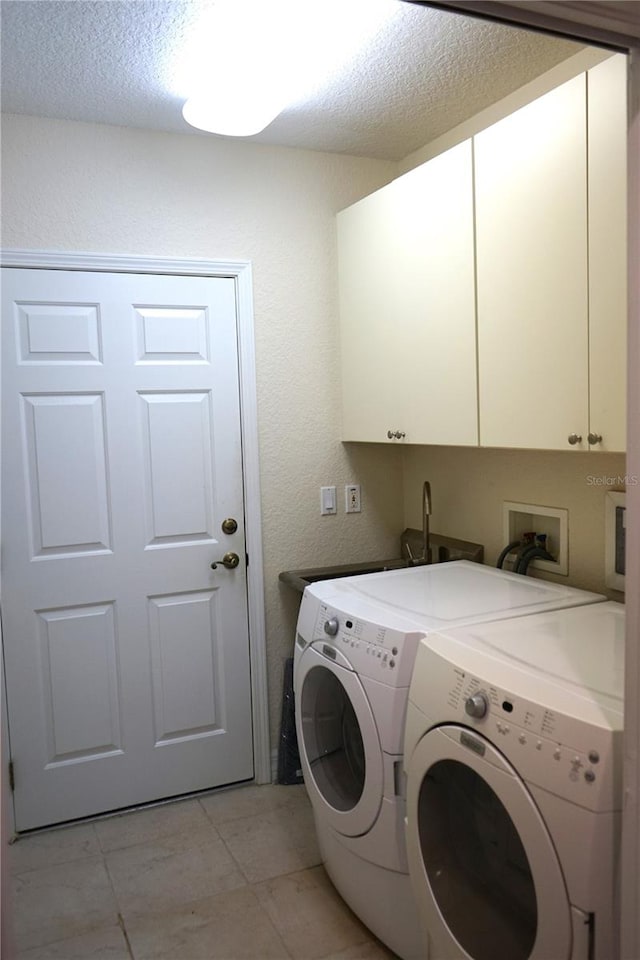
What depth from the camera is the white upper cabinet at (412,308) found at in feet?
7.13

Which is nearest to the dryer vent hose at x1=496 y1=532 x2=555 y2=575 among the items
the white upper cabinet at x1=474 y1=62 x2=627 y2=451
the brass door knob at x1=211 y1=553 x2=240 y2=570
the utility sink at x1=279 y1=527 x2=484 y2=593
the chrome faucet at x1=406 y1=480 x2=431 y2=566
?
the utility sink at x1=279 y1=527 x2=484 y2=593

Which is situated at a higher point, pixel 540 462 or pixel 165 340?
pixel 165 340

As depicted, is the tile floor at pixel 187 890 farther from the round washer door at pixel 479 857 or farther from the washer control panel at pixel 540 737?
the washer control panel at pixel 540 737

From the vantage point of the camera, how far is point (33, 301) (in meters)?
2.51

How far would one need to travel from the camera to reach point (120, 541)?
269cm

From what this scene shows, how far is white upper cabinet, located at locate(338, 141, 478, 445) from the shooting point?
2174mm

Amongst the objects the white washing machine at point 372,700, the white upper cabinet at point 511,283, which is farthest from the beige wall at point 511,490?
the white upper cabinet at point 511,283

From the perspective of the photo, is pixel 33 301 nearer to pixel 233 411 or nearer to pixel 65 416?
pixel 65 416

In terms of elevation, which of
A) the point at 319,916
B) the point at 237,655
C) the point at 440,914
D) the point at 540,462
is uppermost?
the point at 540,462

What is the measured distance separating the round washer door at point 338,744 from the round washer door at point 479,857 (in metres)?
0.18

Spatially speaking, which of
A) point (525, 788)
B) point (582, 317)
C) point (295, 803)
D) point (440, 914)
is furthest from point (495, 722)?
point (295, 803)

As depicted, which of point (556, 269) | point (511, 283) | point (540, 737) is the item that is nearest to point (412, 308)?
point (511, 283)

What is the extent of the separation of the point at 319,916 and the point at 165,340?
195 cm

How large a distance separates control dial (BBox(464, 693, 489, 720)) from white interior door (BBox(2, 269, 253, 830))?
59.3 inches
